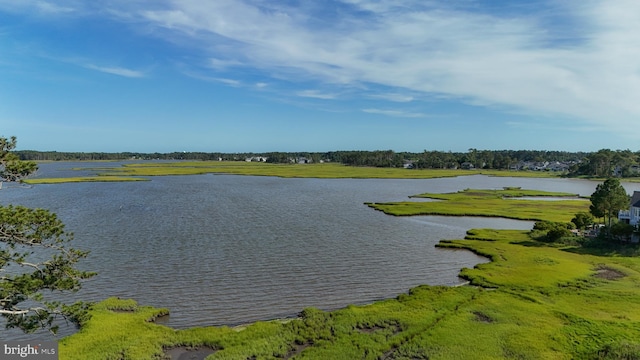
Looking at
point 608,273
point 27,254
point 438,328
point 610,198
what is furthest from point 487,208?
point 27,254

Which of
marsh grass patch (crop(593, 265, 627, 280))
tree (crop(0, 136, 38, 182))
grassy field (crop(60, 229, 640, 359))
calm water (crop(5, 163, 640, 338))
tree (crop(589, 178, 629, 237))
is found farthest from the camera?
tree (crop(589, 178, 629, 237))

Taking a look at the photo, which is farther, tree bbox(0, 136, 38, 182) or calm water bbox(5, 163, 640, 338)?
calm water bbox(5, 163, 640, 338)

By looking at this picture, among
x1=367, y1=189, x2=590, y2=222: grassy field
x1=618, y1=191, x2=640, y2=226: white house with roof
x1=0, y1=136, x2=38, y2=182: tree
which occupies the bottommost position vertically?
x1=367, y1=189, x2=590, y2=222: grassy field

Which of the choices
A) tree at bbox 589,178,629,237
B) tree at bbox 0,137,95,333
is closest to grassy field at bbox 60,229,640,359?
tree at bbox 0,137,95,333

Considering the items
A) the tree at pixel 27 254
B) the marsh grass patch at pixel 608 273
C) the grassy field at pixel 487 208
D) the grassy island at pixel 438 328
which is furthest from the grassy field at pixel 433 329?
the grassy field at pixel 487 208

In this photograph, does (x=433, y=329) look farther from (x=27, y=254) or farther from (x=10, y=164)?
(x=10, y=164)

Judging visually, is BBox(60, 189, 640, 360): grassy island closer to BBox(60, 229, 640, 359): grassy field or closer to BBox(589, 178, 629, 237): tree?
BBox(60, 229, 640, 359): grassy field
